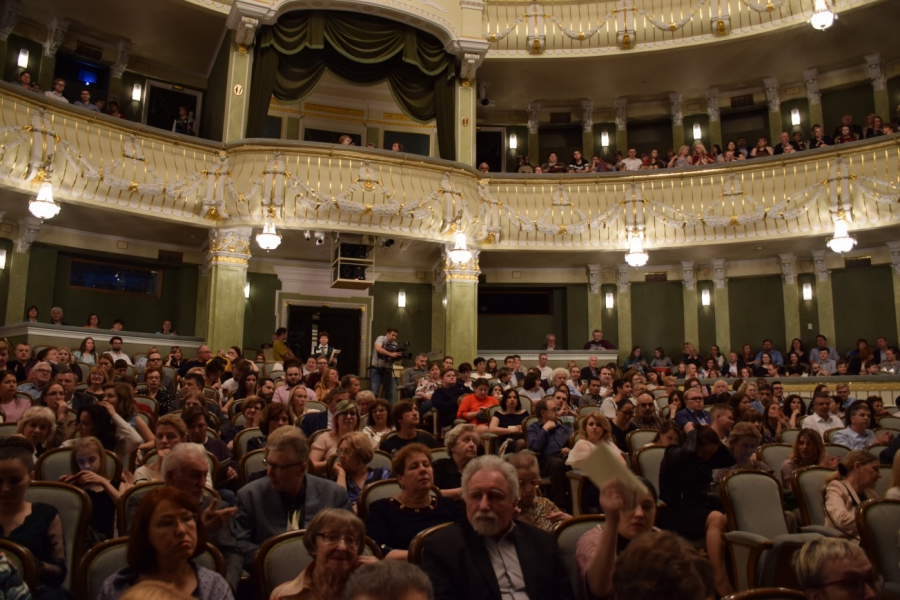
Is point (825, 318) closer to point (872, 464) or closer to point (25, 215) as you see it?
point (872, 464)

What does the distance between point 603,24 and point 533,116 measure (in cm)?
257

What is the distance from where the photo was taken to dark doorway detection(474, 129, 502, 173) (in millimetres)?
15961

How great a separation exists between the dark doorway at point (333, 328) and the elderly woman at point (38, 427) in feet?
31.2

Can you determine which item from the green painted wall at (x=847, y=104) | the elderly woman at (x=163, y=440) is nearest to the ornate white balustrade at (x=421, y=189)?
the green painted wall at (x=847, y=104)

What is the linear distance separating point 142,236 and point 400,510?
10.6 metres

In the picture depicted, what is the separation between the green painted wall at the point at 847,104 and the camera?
14094mm

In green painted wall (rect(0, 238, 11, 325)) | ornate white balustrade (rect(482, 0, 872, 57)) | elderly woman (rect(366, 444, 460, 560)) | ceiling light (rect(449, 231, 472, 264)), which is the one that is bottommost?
elderly woman (rect(366, 444, 460, 560))

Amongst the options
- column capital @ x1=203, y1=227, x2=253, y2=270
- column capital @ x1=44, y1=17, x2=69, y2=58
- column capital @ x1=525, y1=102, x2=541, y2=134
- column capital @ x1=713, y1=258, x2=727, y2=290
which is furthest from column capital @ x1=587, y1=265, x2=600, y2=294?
column capital @ x1=44, y1=17, x2=69, y2=58

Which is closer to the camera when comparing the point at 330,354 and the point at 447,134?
the point at 330,354

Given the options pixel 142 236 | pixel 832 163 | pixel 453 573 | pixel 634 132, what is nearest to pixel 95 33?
pixel 142 236

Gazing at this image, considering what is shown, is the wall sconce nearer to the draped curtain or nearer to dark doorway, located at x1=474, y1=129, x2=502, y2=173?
dark doorway, located at x1=474, y1=129, x2=502, y2=173

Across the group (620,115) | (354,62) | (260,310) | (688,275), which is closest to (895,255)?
(688,275)

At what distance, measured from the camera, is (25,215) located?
11.2 m

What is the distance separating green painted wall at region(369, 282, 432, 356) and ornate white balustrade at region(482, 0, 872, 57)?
15.4 ft
